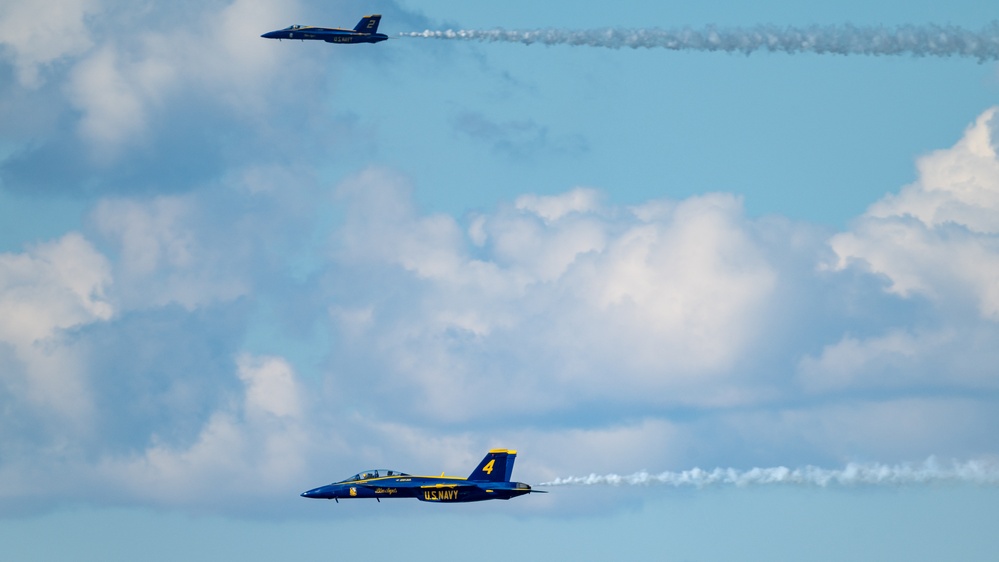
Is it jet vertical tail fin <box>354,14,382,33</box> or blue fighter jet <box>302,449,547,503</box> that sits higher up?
jet vertical tail fin <box>354,14,382,33</box>

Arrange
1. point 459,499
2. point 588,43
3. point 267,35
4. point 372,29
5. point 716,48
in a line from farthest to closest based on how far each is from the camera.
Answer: point 267,35, point 372,29, point 459,499, point 588,43, point 716,48

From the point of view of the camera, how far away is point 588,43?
121m

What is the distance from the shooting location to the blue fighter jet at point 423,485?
13525 cm

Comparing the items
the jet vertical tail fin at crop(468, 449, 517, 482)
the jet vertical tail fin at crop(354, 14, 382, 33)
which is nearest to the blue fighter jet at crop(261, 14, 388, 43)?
the jet vertical tail fin at crop(354, 14, 382, 33)

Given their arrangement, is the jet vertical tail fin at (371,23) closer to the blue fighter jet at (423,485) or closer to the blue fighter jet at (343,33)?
the blue fighter jet at (343,33)

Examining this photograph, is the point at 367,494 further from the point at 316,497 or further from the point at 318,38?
the point at 318,38

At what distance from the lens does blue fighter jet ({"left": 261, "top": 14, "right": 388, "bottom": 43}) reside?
147 m

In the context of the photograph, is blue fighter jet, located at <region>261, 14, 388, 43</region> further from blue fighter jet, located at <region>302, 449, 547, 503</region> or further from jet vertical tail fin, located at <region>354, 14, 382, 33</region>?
blue fighter jet, located at <region>302, 449, 547, 503</region>

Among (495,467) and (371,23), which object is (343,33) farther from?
(495,467)

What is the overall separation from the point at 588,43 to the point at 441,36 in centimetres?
1828

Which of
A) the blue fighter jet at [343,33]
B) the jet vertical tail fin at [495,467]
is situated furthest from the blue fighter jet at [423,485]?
the blue fighter jet at [343,33]

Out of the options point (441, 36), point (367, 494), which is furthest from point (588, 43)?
point (367, 494)

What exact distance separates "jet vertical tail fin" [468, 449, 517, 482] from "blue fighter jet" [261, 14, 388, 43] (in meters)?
37.2

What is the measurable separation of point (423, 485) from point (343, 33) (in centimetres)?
4197
